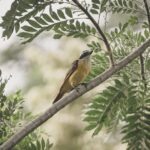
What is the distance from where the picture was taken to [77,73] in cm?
317

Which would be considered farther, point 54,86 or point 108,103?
point 54,86

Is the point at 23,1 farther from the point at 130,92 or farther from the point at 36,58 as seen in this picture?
the point at 36,58

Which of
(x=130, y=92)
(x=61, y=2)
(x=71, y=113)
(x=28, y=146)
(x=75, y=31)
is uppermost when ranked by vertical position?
(x=61, y=2)

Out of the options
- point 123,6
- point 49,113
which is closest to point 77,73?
point 123,6

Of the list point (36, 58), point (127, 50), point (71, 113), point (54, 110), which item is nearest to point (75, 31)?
point (127, 50)

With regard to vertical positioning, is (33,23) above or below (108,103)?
above

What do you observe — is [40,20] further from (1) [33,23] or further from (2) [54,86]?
(2) [54,86]

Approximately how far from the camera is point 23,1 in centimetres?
201

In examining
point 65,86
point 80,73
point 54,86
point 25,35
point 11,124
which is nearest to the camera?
point 25,35

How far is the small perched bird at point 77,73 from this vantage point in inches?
119

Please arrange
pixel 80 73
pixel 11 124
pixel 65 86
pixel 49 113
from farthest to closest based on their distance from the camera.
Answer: pixel 65 86 → pixel 80 73 → pixel 11 124 → pixel 49 113

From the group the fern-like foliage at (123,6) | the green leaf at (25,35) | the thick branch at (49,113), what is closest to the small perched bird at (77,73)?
the fern-like foliage at (123,6)

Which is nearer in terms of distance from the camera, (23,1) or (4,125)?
(23,1)

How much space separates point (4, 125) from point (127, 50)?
593 millimetres
